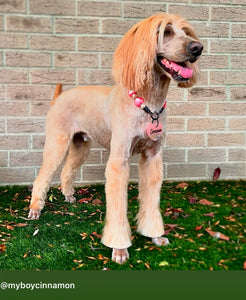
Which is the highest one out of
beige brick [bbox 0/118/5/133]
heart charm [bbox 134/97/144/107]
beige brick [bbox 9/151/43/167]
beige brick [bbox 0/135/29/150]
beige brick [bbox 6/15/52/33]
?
beige brick [bbox 6/15/52/33]

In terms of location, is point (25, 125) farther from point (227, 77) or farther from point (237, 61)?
point (237, 61)

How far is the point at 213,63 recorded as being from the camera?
14.2ft

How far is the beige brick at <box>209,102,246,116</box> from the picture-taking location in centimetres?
443

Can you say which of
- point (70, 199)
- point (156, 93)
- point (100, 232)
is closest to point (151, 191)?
point (100, 232)

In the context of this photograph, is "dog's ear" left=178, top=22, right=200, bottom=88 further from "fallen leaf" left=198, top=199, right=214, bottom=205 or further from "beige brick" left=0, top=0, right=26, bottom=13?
"beige brick" left=0, top=0, right=26, bottom=13

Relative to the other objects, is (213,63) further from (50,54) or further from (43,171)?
(43,171)

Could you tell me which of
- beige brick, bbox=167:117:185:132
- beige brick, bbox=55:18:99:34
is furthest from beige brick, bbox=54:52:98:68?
beige brick, bbox=167:117:185:132

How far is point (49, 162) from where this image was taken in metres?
→ 3.36

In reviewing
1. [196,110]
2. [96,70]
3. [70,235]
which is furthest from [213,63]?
[70,235]

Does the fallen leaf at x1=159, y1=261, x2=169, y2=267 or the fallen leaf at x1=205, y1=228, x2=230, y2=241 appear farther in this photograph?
the fallen leaf at x1=205, y1=228, x2=230, y2=241

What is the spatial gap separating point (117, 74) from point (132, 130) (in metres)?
0.39

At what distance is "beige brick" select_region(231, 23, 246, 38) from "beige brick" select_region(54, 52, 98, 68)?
164 cm

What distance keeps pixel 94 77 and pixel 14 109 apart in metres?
0.98

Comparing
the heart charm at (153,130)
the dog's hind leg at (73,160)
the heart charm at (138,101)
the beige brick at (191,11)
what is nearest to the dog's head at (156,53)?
the heart charm at (138,101)
